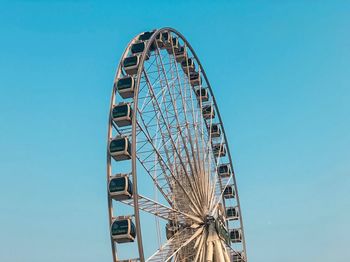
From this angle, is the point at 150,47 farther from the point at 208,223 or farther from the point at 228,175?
the point at 228,175

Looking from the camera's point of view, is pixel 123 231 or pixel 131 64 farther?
pixel 131 64

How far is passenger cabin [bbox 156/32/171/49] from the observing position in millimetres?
24797

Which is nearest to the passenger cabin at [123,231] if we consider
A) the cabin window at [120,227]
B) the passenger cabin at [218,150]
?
the cabin window at [120,227]

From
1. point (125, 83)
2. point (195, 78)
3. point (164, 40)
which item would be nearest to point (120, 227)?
point (125, 83)

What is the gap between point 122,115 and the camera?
66.7ft

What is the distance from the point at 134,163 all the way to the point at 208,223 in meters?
7.53

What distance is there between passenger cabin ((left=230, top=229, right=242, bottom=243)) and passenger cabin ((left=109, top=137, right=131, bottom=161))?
16956 mm

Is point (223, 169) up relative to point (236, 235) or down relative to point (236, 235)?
up

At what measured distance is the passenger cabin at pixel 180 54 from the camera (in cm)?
2856

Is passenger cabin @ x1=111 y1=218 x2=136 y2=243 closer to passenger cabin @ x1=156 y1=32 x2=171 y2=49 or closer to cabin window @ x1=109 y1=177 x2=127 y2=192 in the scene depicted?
cabin window @ x1=109 y1=177 x2=127 y2=192

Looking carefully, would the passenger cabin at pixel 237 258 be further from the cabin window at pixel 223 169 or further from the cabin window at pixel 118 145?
the cabin window at pixel 118 145

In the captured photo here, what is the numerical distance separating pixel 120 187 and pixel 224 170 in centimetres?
1735

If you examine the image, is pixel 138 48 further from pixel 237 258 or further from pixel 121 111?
pixel 237 258

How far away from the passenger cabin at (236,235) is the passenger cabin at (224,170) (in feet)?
14.3
